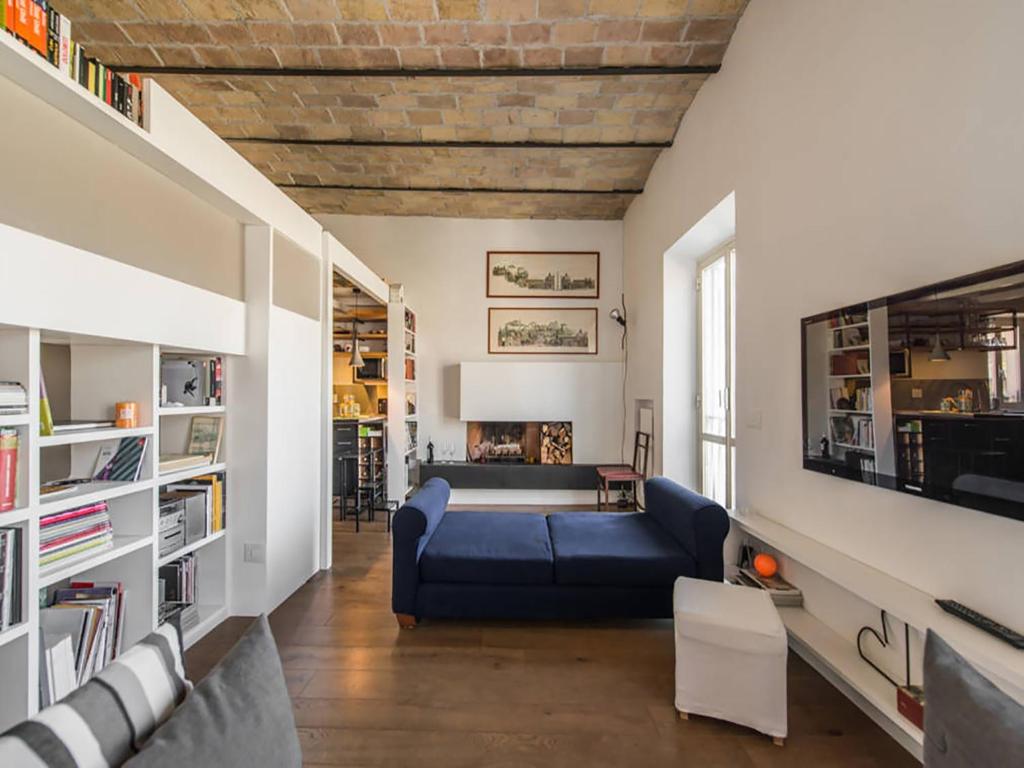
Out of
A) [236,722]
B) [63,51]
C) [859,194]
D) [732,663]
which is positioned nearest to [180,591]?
[236,722]

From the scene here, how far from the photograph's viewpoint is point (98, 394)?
2207mm

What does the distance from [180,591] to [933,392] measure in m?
3.42

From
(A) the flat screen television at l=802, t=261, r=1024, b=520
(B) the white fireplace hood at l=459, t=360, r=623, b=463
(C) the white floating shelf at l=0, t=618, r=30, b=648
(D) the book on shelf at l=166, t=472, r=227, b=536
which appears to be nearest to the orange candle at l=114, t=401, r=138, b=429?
(D) the book on shelf at l=166, t=472, r=227, b=536

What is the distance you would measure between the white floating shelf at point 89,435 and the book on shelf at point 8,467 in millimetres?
86

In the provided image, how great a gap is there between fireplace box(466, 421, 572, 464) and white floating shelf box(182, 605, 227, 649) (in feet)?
11.1

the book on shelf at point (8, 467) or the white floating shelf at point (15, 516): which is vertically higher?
the book on shelf at point (8, 467)

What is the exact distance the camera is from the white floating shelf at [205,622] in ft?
8.06

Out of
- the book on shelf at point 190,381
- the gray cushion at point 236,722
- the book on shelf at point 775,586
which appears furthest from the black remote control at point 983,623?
the book on shelf at point 190,381

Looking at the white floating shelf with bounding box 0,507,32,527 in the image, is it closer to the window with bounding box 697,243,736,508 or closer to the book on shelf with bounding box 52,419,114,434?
the book on shelf with bounding box 52,419,114,434

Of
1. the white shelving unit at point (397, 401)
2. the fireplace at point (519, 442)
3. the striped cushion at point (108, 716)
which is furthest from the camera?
the fireplace at point (519, 442)

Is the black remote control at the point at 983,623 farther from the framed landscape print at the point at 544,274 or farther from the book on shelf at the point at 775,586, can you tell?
the framed landscape print at the point at 544,274

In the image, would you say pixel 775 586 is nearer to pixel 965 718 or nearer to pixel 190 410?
pixel 965 718

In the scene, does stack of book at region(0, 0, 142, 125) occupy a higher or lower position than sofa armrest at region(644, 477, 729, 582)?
higher

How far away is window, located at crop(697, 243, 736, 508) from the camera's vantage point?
365cm
